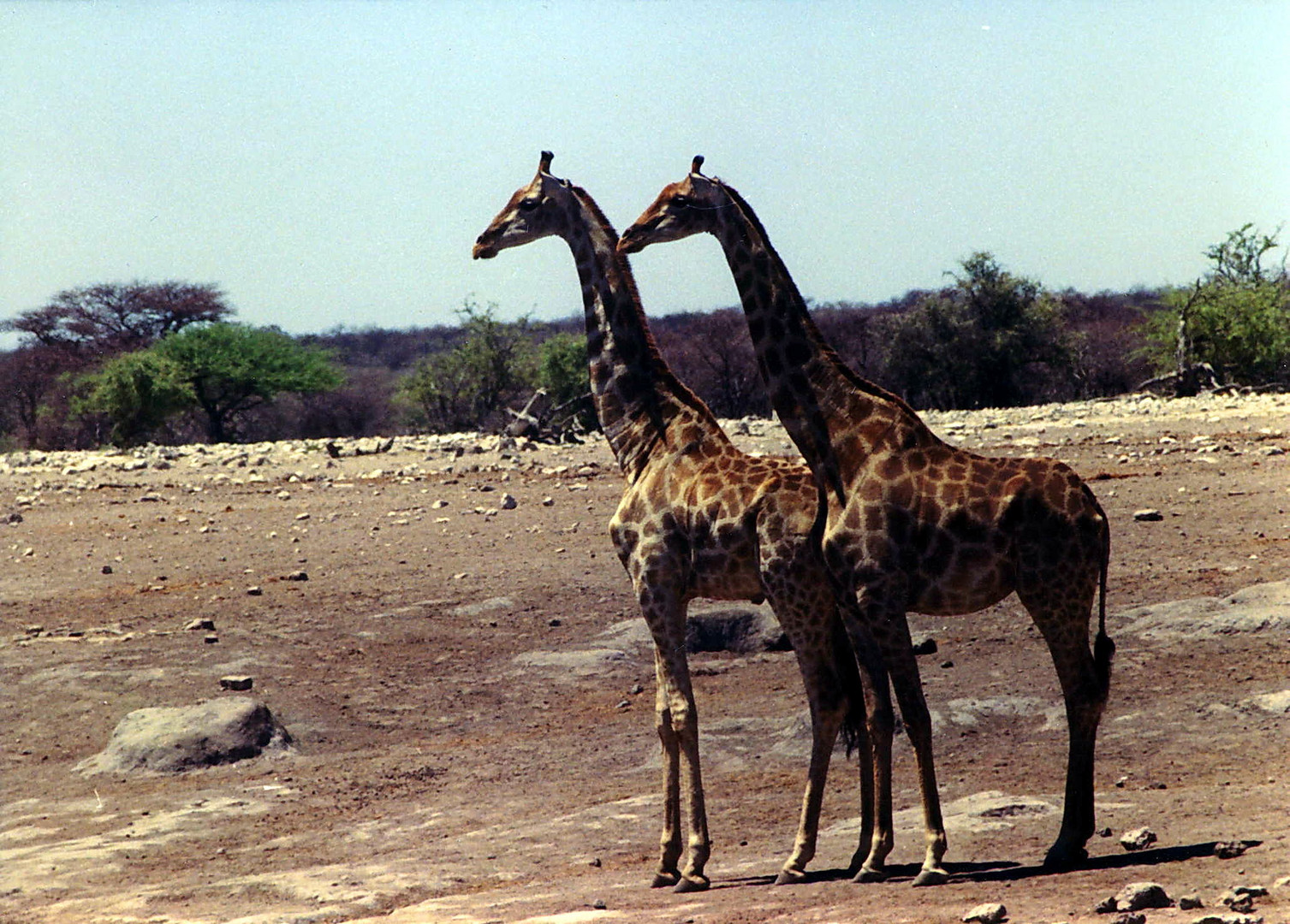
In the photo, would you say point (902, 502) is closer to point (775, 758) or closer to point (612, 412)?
point (612, 412)

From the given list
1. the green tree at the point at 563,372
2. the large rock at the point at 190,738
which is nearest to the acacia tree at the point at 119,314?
the green tree at the point at 563,372

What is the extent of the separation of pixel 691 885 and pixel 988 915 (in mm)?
1810

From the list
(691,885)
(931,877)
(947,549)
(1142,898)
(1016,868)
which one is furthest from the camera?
(691,885)

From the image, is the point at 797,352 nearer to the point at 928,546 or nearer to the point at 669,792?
the point at 928,546

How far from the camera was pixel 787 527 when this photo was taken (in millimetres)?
7320

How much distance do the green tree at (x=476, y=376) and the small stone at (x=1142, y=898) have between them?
32.6 metres

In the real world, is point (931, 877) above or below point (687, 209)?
below

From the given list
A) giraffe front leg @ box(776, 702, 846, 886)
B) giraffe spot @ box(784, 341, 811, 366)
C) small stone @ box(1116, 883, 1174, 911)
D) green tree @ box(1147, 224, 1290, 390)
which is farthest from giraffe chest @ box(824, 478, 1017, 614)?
green tree @ box(1147, 224, 1290, 390)

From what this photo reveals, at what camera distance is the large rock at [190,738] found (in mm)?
10078

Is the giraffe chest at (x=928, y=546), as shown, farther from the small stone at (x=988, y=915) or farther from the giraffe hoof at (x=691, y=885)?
→ the small stone at (x=988, y=915)

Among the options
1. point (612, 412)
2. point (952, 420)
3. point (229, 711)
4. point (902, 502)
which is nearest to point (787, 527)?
point (902, 502)

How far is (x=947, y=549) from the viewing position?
6863 mm

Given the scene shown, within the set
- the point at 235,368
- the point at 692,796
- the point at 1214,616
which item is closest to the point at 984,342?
the point at 235,368

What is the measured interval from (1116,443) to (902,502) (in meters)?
15.1
